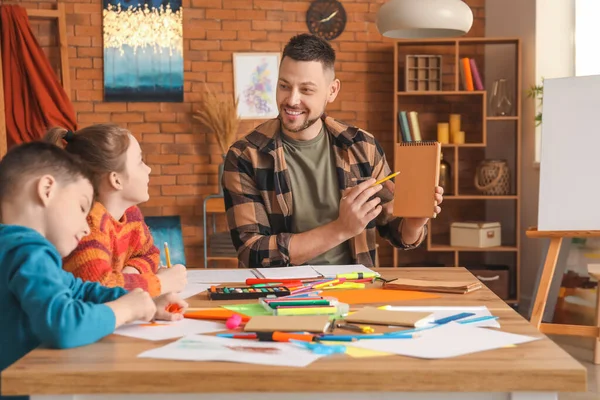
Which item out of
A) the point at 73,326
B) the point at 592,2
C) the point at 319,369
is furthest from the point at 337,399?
the point at 592,2

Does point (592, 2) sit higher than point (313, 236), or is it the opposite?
point (592, 2)

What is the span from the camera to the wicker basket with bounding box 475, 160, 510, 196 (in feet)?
17.3

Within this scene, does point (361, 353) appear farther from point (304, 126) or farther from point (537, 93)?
point (537, 93)

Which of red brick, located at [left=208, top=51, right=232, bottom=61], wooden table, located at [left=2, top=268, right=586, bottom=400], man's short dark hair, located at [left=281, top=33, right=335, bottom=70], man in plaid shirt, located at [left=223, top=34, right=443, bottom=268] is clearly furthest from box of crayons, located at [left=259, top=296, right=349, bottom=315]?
red brick, located at [left=208, top=51, right=232, bottom=61]

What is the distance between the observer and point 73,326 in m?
1.22

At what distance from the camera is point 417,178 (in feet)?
6.56

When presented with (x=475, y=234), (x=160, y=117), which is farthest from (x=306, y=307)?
(x=160, y=117)

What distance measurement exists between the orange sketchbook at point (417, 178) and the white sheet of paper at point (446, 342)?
664mm

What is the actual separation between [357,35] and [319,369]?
4756mm

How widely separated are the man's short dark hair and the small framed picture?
298 centimetres

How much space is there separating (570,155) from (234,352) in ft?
7.28

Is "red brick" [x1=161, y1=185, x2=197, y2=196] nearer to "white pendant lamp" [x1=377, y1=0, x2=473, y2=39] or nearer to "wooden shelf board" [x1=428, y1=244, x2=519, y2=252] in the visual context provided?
"wooden shelf board" [x1=428, y1=244, x2=519, y2=252]

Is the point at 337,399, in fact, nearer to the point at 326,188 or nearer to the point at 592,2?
the point at 326,188

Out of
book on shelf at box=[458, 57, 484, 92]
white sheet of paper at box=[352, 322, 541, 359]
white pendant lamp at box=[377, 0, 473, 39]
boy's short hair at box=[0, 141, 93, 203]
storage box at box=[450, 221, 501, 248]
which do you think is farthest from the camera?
book on shelf at box=[458, 57, 484, 92]
